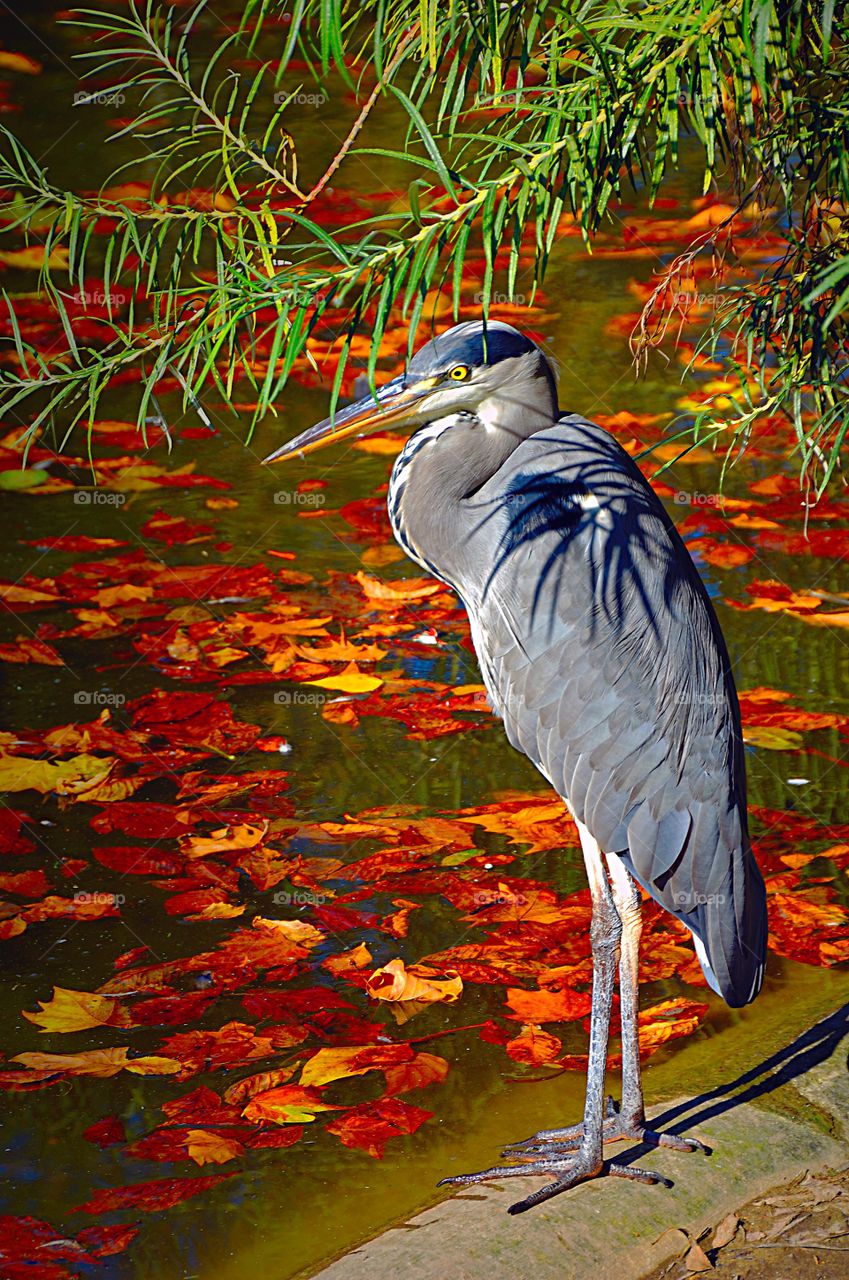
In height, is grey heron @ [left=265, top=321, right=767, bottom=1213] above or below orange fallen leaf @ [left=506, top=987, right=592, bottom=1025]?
above

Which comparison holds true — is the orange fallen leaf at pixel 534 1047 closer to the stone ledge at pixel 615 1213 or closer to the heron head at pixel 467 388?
the stone ledge at pixel 615 1213

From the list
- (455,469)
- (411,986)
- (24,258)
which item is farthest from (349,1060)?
(24,258)

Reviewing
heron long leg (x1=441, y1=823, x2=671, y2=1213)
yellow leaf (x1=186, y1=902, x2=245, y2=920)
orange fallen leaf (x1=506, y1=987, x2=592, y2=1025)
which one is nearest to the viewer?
heron long leg (x1=441, y1=823, x2=671, y2=1213)

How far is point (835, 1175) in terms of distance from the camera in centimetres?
288

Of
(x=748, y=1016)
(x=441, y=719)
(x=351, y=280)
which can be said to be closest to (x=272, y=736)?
(x=441, y=719)

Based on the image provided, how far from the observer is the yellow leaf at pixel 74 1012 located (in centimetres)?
345

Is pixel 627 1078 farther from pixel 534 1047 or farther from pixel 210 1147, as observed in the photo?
pixel 210 1147

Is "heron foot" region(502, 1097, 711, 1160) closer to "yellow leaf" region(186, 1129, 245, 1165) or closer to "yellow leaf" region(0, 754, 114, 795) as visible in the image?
"yellow leaf" region(186, 1129, 245, 1165)

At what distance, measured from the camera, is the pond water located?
3.02 m

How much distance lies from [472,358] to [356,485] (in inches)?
146

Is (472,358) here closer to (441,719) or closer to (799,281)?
(799,281)

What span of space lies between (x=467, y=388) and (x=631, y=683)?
0.78 meters

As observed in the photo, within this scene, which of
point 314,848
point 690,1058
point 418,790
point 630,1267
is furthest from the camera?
point 418,790

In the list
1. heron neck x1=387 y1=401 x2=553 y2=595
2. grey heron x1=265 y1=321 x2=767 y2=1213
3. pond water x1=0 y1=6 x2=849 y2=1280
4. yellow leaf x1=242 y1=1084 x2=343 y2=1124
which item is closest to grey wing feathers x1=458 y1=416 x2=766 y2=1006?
grey heron x1=265 y1=321 x2=767 y2=1213
